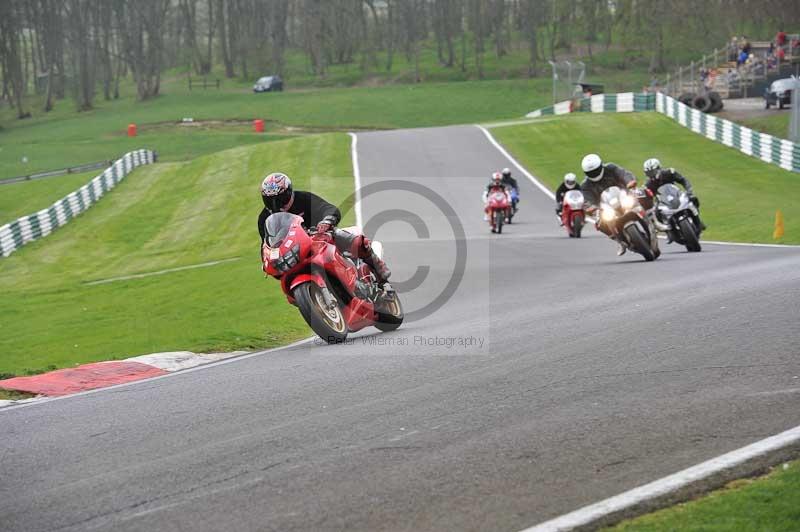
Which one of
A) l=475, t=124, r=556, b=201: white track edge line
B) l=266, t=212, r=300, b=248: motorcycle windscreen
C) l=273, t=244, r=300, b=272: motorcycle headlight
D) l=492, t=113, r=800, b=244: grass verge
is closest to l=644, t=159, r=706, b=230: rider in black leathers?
l=492, t=113, r=800, b=244: grass verge

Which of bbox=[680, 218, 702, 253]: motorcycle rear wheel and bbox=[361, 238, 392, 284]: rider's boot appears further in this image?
bbox=[680, 218, 702, 253]: motorcycle rear wheel

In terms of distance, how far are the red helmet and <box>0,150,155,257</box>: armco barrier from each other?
76.4ft

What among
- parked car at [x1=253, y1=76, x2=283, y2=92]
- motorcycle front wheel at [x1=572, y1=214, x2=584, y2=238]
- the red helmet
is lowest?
motorcycle front wheel at [x1=572, y1=214, x2=584, y2=238]

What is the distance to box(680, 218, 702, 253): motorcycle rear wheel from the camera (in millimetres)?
17625

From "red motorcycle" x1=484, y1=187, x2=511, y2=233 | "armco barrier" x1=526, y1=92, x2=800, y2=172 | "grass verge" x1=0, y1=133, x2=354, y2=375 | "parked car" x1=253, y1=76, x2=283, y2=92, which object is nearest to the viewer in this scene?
"grass verge" x1=0, y1=133, x2=354, y2=375

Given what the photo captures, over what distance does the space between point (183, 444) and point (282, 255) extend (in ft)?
12.4

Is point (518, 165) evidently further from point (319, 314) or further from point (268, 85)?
point (268, 85)

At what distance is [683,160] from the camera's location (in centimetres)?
3925

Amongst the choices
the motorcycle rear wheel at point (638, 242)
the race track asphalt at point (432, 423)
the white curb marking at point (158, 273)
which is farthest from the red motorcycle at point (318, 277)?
the white curb marking at point (158, 273)

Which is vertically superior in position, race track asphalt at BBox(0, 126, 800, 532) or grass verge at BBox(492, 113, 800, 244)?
race track asphalt at BBox(0, 126, 800, 532)

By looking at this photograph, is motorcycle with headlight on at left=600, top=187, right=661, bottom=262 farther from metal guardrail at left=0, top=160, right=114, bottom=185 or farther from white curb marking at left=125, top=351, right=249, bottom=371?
metal guardrail at left=0, top=160, right=114, bottom=185

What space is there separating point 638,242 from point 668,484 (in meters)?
11.5

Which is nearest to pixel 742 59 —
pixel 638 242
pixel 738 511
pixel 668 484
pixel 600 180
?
pixel 600 180

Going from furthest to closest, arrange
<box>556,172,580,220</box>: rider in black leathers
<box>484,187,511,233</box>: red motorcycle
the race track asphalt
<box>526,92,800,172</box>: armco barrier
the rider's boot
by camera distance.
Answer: <box>526,92,800,172</box>: armco barrier → <box>484,187,511,233</box>: red motorcycle → <box>556,172,580,220</box>: rider in black leathers → the rider's boot → the race track asphalt
